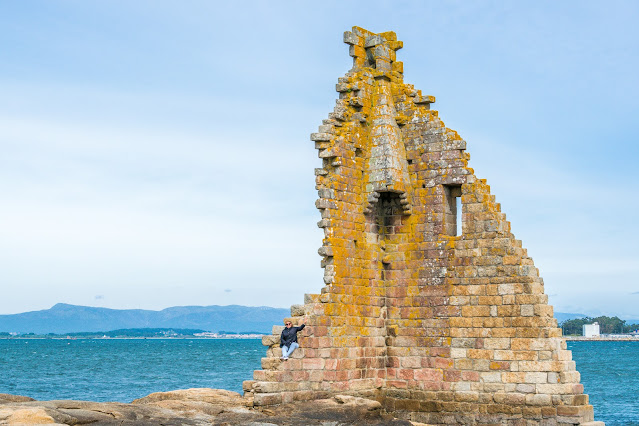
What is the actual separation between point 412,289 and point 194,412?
6.28 meters

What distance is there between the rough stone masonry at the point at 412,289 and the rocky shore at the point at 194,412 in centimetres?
62

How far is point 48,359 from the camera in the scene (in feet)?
305

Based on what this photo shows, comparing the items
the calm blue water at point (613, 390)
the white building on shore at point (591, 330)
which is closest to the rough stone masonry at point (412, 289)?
the calm blue water at point (613, 390)

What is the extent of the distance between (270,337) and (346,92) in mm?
6398

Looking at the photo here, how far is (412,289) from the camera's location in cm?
2314

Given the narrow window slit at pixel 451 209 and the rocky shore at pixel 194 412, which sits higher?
the narrow window slit at pixel 451 209

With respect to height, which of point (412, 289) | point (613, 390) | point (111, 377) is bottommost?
point (613, 390)

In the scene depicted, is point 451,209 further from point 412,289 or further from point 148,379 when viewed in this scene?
point 148,379

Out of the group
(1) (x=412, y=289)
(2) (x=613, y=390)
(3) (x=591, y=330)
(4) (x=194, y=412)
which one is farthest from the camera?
(3) (x=591, y=330)

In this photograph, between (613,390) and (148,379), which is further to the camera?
(148,379)

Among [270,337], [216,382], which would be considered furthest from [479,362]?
[216,382]

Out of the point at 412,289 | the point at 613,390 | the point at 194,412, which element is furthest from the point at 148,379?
the point at 194,412

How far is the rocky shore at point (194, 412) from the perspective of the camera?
57.6 feet

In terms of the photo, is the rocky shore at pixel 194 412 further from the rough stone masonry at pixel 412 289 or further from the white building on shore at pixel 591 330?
the white building on shore at pixel 591 330
